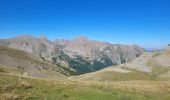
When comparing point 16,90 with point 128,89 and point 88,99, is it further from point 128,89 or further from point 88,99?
point 128,89

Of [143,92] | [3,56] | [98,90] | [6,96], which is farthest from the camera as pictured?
[3,56]

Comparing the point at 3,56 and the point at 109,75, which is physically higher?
the point at 3,56

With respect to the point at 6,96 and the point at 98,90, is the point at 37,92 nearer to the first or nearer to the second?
the point at 6,96

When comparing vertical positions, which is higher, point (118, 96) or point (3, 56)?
point (3, 56)

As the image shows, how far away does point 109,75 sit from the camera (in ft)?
655

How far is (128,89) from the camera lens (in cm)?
4238

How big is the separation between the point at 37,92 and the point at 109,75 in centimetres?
16927

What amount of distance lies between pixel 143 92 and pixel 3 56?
459ft

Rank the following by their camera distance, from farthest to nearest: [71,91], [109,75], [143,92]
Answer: [109,75] < [143,92] < [71,91]

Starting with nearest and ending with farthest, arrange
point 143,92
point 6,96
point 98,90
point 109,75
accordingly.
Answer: point 6,96, point 98,90, point 143,92, point 109,75

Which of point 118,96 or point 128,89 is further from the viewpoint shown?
point 128,89

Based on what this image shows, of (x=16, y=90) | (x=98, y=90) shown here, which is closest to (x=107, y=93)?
(x=98, y=90)

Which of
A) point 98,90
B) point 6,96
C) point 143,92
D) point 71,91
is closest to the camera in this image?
point 6,96

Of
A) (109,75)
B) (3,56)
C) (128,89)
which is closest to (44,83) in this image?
(128,89)
